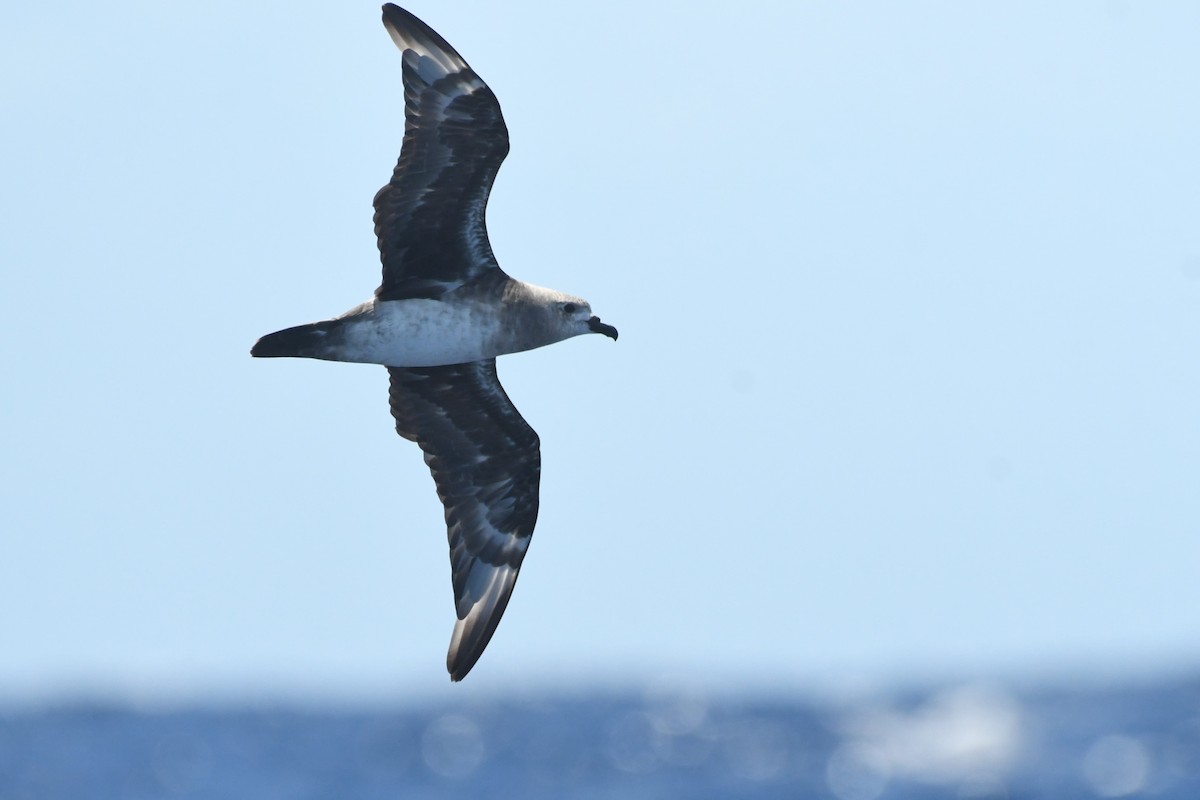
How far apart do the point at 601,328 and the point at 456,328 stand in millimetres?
1216

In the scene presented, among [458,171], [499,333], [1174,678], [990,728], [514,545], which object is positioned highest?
[1174,678]

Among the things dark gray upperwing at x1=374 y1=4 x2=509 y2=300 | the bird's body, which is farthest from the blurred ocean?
dark gray upperwing at x1=374 y1=4 x2=509 y2=300

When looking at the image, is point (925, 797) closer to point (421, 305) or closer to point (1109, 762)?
point (1109, 762)

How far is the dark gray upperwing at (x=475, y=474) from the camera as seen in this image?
48.3 ft

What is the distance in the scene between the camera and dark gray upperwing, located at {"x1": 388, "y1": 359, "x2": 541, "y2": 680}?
14711 mm

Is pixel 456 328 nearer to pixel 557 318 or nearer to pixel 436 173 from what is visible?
pixel 557 318

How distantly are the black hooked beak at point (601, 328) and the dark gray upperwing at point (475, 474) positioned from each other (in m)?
0.96

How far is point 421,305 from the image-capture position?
1373cm

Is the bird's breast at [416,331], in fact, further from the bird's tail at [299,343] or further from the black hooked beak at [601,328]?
the black hooked beak at [601,328]

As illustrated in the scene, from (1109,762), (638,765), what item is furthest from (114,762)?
(1109,762)

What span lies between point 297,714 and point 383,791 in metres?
26.9

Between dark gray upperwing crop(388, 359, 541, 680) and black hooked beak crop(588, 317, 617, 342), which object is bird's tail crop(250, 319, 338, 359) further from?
black hooked beak crop(588, 317, 617, 342)

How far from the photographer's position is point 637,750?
4688cm

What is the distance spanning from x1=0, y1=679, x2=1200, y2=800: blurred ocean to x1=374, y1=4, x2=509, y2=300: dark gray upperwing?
2247cm
